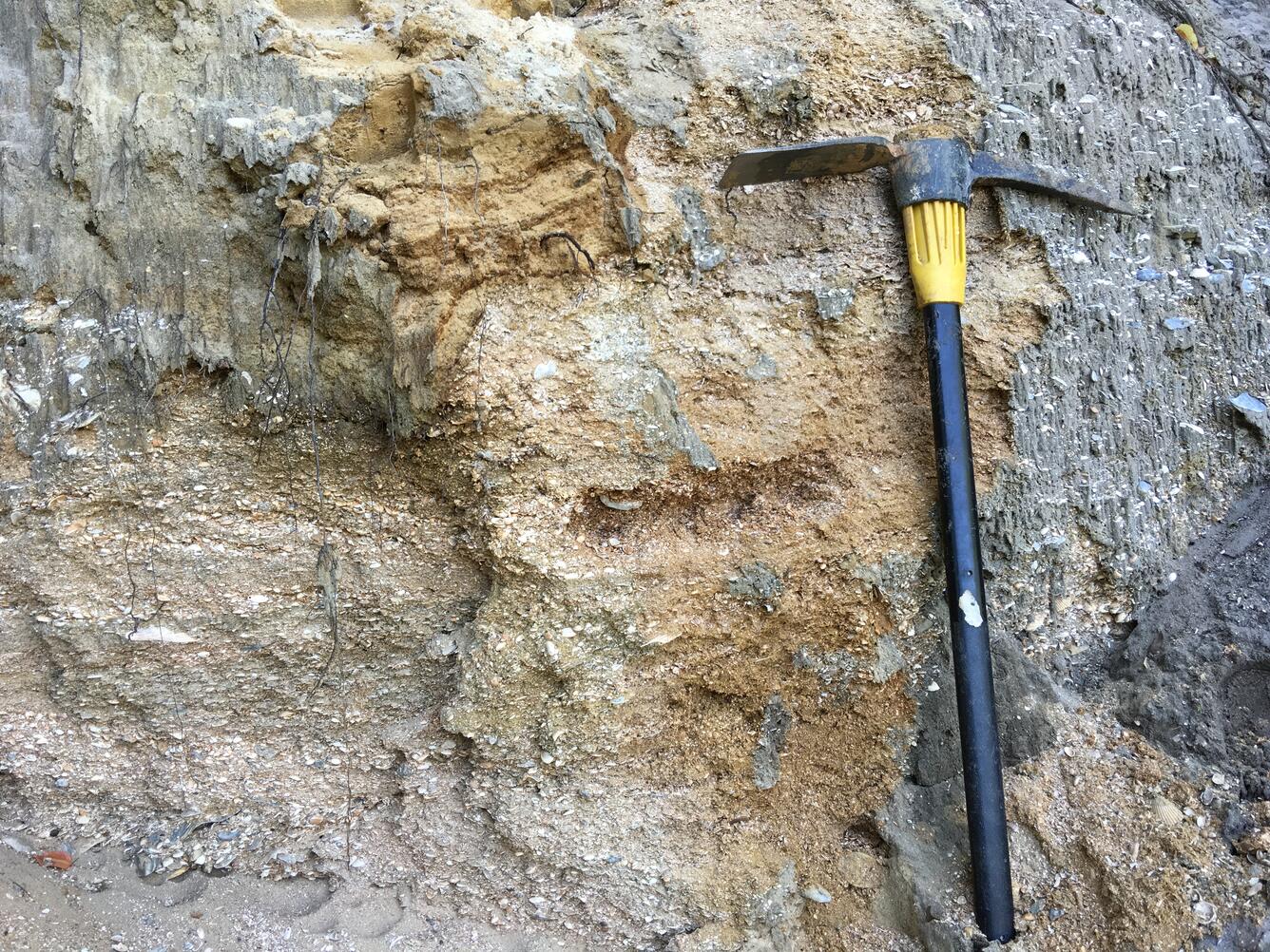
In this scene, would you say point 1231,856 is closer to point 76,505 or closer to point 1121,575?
point 1121,575

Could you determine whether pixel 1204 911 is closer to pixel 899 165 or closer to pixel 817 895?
pixel 817 895

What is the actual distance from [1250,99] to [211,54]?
288cm

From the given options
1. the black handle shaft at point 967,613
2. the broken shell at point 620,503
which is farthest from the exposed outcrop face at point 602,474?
the black handle shaft at point 967,613

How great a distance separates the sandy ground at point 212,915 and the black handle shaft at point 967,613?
105 centimetres

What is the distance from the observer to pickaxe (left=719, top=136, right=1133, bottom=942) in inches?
74.0

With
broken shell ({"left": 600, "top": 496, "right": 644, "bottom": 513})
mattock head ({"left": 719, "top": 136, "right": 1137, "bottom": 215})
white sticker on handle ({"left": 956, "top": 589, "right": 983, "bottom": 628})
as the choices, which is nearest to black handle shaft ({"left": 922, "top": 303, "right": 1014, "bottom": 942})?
white sticker on handle ({"left": 956, "top": 589, "right": 983, "bottom": 628})

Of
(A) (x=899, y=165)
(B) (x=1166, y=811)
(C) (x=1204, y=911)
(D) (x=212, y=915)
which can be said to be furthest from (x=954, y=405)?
(D) (x=212, y=915)

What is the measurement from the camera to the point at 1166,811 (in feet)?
6.22

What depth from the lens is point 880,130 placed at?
7.04 feet

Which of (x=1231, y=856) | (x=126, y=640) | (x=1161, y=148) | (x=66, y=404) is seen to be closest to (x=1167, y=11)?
(x=1161, y=148)

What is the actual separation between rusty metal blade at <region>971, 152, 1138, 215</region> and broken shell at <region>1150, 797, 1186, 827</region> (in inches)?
59.2

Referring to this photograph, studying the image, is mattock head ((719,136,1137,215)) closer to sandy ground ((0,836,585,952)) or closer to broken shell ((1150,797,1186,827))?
broken shell ((1150,797,1186,827))

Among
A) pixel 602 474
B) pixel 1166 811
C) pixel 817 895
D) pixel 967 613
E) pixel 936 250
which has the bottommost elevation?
pixel 817 895

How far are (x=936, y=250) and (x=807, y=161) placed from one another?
15.1 inches
